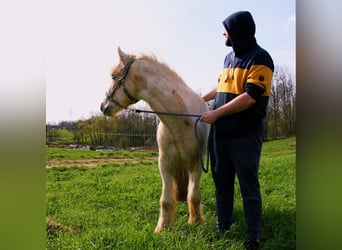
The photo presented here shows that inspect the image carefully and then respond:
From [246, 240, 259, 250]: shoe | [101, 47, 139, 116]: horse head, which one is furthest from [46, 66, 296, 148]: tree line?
[246, 240, 259, 250]: shoe

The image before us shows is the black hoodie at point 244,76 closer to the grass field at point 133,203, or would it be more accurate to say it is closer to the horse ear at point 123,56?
the grass field at point 133,203

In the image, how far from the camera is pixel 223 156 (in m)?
1.79

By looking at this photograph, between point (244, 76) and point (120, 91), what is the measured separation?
521 mm

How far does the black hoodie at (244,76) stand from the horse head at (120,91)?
0.38m

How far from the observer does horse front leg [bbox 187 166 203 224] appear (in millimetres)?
1847

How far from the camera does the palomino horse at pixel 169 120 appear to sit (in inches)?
71.8

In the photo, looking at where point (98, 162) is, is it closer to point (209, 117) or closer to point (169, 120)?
point (169, 120)

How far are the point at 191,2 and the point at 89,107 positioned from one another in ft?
2.08

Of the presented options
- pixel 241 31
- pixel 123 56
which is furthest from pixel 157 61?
pixel 241 31

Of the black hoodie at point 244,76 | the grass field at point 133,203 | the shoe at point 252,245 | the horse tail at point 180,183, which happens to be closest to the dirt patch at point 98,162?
the grass field at point 133,203

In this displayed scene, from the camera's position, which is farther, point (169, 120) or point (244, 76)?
point (169, 120)

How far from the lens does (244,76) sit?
5.59ft
